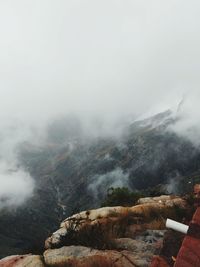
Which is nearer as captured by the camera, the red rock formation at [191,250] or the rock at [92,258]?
the red rock formation at [191,250]

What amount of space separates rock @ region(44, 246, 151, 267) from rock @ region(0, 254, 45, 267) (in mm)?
361

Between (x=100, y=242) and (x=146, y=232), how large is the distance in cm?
298

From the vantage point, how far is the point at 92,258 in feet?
55.3

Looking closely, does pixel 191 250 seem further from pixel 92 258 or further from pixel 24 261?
pixel 24 261

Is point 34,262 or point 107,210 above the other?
point 107,210

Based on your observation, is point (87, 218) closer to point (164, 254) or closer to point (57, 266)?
point (57, 266)

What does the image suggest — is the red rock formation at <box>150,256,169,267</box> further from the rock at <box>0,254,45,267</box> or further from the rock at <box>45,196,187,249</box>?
the rock at <box>45,196,187,249</box>

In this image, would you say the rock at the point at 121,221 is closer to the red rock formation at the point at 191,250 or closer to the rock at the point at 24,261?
the rock at the point at 24,261

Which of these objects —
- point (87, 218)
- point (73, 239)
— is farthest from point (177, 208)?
point (73, 239)

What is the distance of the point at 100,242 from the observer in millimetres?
18594

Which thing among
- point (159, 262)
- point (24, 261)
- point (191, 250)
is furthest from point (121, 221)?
point (191, 250)

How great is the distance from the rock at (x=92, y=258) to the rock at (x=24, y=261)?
1.19ft

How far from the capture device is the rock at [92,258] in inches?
648

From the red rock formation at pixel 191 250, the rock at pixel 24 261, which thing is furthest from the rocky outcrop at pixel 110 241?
the red rock formation at pixel 191 250
